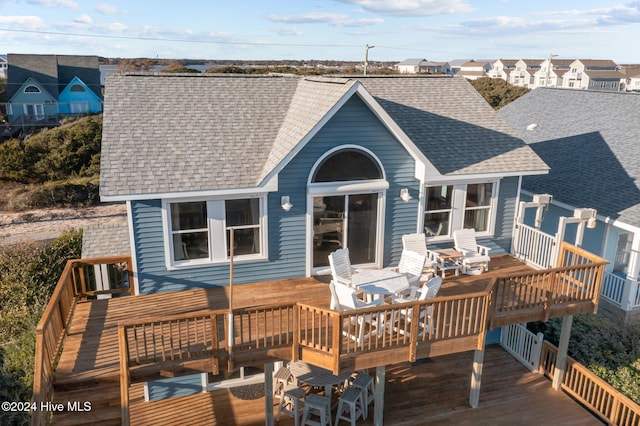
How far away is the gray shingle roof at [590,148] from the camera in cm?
1497

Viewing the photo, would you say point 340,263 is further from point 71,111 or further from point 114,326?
point 71,111

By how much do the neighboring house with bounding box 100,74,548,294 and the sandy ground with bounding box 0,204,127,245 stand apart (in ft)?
56.3

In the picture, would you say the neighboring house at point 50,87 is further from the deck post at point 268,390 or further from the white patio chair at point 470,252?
the deck post at point 268,390

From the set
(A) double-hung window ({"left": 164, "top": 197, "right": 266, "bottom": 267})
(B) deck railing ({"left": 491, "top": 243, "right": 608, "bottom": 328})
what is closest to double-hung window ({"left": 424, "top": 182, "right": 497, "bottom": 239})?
(B) deck railing ({"left": 491, "top": 243, "right": 608, "bottom": 328})

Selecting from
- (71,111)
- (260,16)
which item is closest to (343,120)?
(260,16)

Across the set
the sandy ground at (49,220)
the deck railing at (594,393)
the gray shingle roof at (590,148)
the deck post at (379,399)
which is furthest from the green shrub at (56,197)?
the deck railing at (594,393)

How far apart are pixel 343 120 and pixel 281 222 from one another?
2.70 meters

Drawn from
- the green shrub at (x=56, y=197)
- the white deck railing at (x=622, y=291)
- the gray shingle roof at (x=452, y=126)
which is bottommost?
the green shrub at (x=56, y=197)

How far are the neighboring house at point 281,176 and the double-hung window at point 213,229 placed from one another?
2 cm

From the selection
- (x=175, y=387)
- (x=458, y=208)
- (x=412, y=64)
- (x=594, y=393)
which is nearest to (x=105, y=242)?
(x=175, y=387)

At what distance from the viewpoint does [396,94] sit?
1378 cm

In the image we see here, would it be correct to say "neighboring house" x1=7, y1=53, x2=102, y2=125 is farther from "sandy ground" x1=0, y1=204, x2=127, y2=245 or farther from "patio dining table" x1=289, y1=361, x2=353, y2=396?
"patio dining table" x1=289, y1=361, x2=353, y2=396

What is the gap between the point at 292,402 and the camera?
9820 mm

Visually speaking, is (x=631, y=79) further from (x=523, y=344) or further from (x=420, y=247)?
(x=420, y=247)
